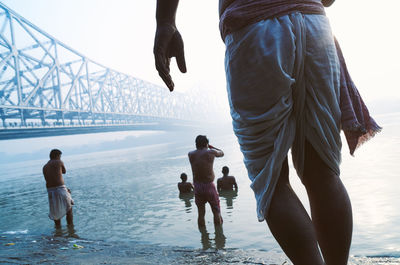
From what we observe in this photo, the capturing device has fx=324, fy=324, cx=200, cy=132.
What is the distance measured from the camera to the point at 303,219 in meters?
0.74

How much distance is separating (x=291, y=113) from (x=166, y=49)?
428 mm

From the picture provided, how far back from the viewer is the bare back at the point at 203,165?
4.11 metres

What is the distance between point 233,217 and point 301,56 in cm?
446

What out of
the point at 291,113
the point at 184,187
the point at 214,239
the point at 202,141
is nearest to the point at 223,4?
the point at 291,113

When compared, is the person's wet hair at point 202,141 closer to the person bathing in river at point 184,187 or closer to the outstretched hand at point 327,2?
the person bathing in river at point 184,187

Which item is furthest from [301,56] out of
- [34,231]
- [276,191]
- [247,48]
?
[34,231]

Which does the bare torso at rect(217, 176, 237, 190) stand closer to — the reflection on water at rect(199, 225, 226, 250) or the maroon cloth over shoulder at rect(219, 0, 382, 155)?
the reflection on water at rect(199, 225, 226, 250)

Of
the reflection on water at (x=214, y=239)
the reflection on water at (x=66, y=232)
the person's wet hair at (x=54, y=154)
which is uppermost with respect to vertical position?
the person's wet hair at (x=54, y=154)

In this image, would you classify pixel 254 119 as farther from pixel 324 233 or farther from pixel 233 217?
pixel 233 217

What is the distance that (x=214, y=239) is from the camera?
3.76 metres

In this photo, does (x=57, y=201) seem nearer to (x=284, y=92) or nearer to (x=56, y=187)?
(x=56, y=187)

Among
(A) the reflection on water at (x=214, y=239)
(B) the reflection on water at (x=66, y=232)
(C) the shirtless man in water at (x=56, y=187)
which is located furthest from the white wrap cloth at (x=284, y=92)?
(C) the shirtless man in water at (x=56, y=187)

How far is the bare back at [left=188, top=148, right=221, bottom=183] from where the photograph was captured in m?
4.11

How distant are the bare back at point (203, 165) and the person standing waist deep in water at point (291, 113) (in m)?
3.32
